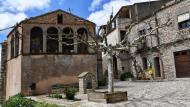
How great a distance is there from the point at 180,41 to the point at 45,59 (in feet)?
40.1

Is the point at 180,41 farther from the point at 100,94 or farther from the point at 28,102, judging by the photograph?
the point at 28,102

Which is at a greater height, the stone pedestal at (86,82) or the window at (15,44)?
the window at (15,44)

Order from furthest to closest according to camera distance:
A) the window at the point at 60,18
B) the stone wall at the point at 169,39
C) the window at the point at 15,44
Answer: the window at the point at 15,44 < the window at the point at 60,18 < the stone wall at the point at 169,39

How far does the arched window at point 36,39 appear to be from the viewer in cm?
2148

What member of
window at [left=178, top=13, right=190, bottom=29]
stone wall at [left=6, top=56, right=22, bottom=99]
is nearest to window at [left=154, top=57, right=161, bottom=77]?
window at [left=178, top=13, right=190, bottom=29]

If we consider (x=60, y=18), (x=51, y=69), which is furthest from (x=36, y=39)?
(x=51, y=69)

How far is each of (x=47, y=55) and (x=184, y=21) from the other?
1263 centimetres

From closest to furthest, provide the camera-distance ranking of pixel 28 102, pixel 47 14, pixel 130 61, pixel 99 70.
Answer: pixel 28 102 → pixel 47 14 → pixel 99 70 → pixel 130 61

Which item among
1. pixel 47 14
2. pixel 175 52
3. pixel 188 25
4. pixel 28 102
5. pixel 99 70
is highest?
pixel 47 14

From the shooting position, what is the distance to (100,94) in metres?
11.7

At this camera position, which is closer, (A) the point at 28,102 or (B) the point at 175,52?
(A) the point at 28,102

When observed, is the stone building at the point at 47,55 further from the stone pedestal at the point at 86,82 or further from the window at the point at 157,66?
the window at the point at 157,66

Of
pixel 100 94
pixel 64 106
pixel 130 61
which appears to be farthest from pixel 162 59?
pixel 64 106

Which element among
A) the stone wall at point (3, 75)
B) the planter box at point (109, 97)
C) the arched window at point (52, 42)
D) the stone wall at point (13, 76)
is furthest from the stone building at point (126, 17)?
the planter box at point (109, 97)
